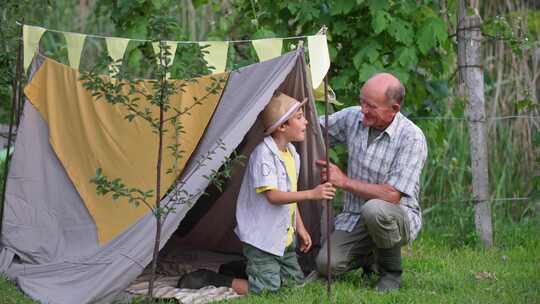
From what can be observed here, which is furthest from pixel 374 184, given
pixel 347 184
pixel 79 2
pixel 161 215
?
pixel 79 2

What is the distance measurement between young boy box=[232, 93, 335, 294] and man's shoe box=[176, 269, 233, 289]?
0.10 m

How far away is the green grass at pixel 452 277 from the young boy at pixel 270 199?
14 cm

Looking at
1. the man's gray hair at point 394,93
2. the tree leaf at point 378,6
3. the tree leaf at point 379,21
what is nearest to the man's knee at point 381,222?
the man's gray hair at point 394,93

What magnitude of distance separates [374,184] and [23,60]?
→ 1907 millimetres

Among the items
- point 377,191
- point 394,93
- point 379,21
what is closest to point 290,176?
point 377,191

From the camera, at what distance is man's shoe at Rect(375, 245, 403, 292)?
484 centimetres

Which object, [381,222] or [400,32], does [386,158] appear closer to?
[381,222]

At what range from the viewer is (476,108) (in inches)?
234

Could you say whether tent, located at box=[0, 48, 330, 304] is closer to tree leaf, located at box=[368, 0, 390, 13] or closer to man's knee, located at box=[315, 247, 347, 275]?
man's knee, located at box=[315, 247, 347, 275]

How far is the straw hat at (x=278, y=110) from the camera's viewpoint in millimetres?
4660

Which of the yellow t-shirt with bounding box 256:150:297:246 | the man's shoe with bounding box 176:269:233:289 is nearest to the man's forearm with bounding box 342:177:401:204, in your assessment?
the yellow t-shirt with bounding box 256:150:297:246

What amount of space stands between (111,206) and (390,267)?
1437mm

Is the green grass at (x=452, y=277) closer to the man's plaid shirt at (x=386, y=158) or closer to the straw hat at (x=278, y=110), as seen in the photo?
the man's plaid shirt at (x=386, y=158)

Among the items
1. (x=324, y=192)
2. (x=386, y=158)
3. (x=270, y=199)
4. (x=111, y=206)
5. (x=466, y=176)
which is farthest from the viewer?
(x=466, y=176)
